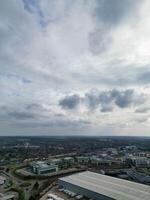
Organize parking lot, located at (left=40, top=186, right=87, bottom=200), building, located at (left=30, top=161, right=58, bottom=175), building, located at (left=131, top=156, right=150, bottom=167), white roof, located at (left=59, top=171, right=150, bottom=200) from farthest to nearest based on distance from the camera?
building, located at (left=131, top=156, right=150, bottom=167) < building, located at (left=30, top=161, right=58, bottom=175) < parking lot, located at (left=40, top=186, right=87, bottom=200) < white roof, located at (left=59, top=171, right=150, bottom=200)

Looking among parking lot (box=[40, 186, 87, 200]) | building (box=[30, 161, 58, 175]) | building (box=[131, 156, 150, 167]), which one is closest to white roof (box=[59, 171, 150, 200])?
parking lot (box=[40, 186, 87, 200])

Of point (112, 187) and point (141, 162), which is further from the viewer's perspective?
point (141, 162)

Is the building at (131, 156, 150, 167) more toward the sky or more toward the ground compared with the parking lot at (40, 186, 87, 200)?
more toward the sky

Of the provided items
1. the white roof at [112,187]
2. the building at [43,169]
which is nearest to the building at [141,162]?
the building at [43,169]

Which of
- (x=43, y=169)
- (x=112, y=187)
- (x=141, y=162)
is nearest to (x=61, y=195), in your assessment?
(x=112, y=187)

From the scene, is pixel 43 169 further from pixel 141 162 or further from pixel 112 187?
pixel 141 162

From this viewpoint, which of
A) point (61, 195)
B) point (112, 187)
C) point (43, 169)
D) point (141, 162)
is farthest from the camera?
point (141, 162)

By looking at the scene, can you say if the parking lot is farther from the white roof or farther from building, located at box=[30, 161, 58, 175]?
building, located at box=[30, 161, 58, 175]

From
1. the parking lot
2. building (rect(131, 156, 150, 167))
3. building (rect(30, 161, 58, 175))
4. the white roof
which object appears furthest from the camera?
building (rect(131, 156, 150, 167))

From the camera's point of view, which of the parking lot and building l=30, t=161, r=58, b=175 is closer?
the parking lot

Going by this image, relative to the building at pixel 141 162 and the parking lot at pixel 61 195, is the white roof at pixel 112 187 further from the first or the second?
the building at pixel 141 162
